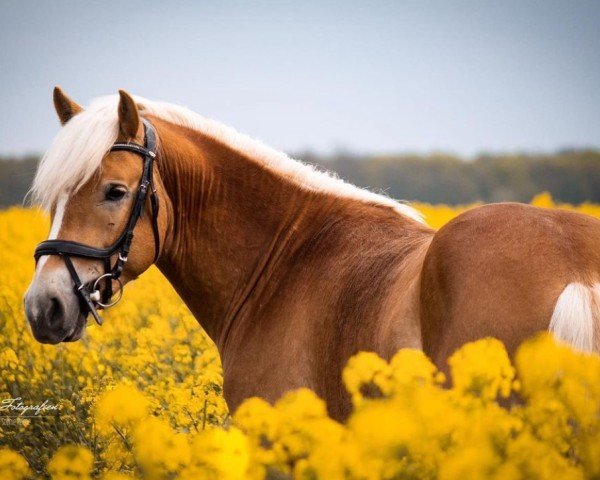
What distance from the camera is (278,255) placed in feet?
13.4

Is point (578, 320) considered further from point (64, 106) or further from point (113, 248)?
point (64, 106)

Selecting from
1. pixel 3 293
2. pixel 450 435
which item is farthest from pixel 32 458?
pixel 450 435

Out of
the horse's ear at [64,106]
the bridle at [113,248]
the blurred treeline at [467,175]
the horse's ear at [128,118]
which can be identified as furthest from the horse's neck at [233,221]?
the blurred treeline at [467,175]

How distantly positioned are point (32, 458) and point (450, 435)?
4146 mm

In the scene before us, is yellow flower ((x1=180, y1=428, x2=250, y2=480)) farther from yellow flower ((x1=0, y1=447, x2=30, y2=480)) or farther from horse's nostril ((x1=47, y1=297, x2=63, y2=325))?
horse's nostril ((x1=47, y1=297, x2=63, y2=325))

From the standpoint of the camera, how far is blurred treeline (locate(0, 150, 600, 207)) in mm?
24500

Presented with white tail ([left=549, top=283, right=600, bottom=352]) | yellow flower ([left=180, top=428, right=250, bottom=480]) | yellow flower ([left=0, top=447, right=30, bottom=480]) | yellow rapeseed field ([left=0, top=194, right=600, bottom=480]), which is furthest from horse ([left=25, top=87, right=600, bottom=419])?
yellow flower ([left=0, top=447, right=30, bottom=480])

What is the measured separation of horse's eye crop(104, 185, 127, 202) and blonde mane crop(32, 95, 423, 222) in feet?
0.43

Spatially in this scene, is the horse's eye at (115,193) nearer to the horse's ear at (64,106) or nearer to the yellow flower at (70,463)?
the horse's ear at (64,106)

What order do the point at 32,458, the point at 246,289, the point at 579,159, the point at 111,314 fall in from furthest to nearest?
the point at 579,159 → the point at 111,314 → the point at 32,458 → the point at 246,289

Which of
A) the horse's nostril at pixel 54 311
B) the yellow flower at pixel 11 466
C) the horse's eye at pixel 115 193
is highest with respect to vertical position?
the horse's eye at pixel 115 193

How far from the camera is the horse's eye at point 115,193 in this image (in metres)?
3.62

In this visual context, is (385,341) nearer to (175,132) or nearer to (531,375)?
(531,375)

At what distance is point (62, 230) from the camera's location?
3527mm
